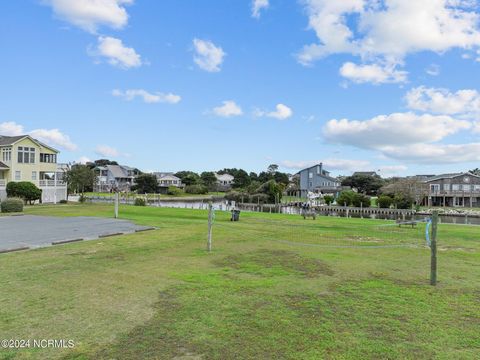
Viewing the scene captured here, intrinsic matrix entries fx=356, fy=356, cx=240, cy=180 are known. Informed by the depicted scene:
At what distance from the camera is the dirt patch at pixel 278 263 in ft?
27.6

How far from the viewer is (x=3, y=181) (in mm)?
37438

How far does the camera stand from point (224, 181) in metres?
121

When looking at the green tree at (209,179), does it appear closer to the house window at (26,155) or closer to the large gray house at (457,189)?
the large gray house at (457,189)

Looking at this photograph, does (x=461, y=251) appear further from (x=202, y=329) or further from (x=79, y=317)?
(x=79, y=317)

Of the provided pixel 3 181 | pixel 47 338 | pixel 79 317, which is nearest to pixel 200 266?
pixel 79 317

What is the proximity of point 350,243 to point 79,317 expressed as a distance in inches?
416

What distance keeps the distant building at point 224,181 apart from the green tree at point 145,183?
A: 27.7 metres

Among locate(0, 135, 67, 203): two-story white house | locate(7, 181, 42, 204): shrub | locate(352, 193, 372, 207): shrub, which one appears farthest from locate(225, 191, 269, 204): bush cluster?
locate(7, 181, 42, 204): shrub

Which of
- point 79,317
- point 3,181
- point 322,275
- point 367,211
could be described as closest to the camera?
point 79,317

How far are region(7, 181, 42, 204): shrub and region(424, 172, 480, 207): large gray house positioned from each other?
58281mm

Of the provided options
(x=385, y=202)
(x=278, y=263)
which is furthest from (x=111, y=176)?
(x=278, y=263)

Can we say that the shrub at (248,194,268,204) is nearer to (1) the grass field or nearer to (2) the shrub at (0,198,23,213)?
(2) the shrub at (0,198,23,213)

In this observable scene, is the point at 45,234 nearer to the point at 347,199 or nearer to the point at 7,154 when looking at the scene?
the point at 7,154

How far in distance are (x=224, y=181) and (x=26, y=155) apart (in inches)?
3259
